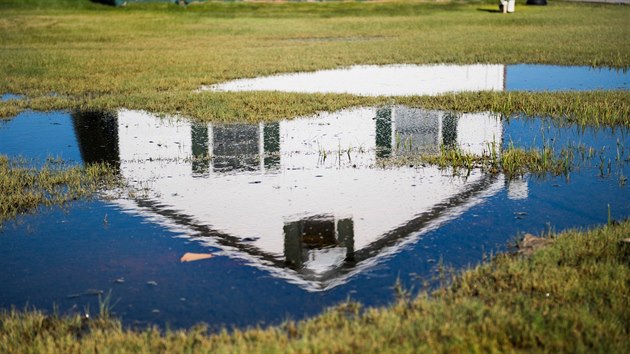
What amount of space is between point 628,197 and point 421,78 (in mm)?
11195

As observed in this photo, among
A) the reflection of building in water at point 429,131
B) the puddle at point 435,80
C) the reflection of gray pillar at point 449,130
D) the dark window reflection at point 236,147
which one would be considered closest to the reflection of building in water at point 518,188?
the reflection of building in water at point 429,131

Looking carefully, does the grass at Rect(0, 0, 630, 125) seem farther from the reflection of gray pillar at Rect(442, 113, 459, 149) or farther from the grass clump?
the grass clump

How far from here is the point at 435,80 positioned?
18.6m

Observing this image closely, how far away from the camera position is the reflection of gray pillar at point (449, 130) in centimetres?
1105

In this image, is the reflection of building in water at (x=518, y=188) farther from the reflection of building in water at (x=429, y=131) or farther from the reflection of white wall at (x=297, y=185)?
the reflection of building in water at (x=429, y=131)

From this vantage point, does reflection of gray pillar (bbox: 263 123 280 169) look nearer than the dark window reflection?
No

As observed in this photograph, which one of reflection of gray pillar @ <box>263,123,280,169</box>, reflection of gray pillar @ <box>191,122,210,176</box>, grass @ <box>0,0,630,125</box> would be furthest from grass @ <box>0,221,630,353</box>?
grass @ <box>0,0,630,125</box>

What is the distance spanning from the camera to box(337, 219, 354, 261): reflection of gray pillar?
6.63 meters

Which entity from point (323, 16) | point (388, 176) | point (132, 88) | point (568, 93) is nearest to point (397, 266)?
point (388, 176)

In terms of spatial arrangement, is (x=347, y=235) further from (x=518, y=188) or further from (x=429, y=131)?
(x=429, y=131)

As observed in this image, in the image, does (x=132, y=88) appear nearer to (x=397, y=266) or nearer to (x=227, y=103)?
(x=227, y=103)

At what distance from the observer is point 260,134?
11938mm

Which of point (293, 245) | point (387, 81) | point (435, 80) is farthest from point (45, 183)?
point (435, 80)

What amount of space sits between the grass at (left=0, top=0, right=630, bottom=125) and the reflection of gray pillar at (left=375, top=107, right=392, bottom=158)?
100cm
